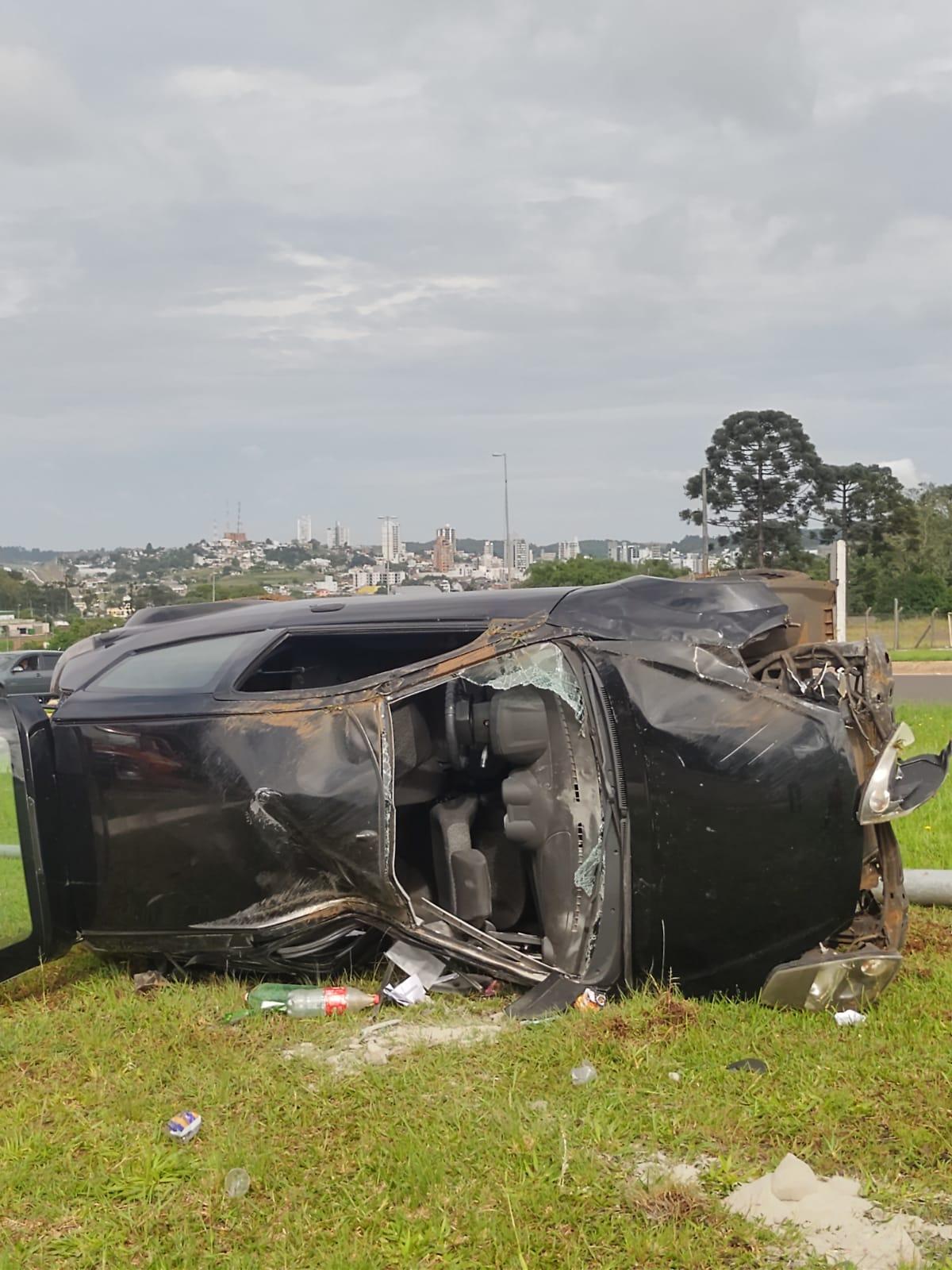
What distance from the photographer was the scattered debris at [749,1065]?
3482mm

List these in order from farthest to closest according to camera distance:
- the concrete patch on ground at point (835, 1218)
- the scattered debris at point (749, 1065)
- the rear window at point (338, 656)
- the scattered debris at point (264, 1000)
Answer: the rear window at point (338, 656) < the scattered debris at point (264, 1000) < the scattered debris at point (749, 1065) < the concrete patch on ground at point (835, 1218)

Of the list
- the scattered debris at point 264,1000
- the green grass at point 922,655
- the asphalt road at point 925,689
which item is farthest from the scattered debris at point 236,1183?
the green grass at point 922,655

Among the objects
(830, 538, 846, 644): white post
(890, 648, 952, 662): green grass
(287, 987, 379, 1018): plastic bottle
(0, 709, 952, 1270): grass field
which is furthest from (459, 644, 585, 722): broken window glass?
(890, 648, 952, 662): green grass

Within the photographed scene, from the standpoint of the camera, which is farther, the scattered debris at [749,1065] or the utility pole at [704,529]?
the utility pole at [704,529]

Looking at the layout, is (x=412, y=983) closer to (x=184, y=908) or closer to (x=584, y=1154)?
(x=184, y=908)

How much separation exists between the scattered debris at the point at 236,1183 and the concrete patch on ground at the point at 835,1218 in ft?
3.94

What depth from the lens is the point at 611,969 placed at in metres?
4.03

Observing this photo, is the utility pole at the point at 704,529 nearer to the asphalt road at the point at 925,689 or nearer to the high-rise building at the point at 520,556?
the high-rise building at the point at 520,556

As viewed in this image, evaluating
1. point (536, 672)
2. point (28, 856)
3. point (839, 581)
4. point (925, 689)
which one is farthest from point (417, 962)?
point (925, 689)

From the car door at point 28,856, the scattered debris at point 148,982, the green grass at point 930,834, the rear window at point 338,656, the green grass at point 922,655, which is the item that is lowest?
the green grass at point 922,655

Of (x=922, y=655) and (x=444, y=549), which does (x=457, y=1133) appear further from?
(x=444, y=549)

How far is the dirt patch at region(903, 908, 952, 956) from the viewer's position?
176 inches

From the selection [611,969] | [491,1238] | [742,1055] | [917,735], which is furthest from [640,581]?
[917,735]

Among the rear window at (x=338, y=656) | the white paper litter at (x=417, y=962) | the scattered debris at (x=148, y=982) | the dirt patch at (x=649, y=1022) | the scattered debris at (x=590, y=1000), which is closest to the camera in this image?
the dirt patch at (x=649, y=1022)
